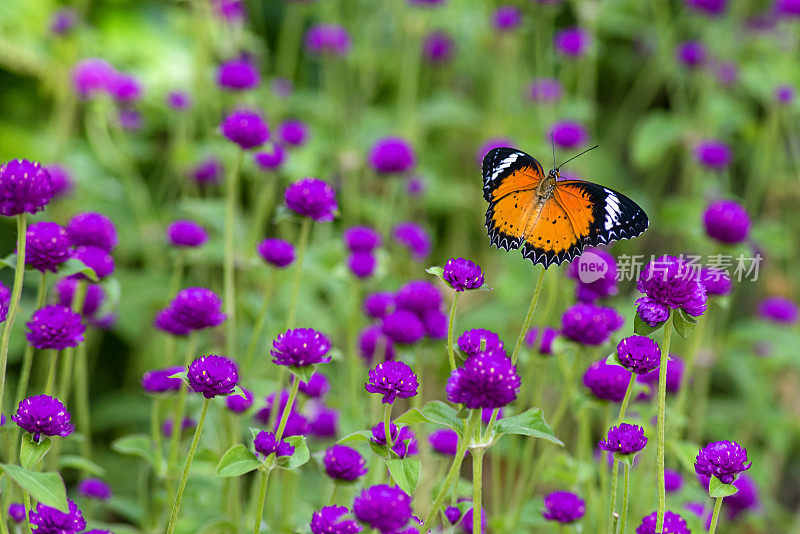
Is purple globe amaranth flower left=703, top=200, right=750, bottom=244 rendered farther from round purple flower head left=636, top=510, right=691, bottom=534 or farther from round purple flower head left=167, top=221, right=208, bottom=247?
round purple flower head left=167, top=221, right=208, bottom=247

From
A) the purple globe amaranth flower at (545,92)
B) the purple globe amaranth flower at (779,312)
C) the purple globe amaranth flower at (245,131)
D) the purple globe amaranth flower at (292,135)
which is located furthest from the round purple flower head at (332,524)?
the purple globe amaranth flower at (545,92)

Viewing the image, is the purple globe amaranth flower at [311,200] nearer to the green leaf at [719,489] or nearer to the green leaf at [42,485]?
the green leaf at [42,485]

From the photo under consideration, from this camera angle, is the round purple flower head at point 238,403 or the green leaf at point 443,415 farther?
the round purple flower head at point 238,403

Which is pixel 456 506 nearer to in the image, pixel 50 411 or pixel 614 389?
pixel 614 389

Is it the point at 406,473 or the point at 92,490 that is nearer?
the point at 406,473

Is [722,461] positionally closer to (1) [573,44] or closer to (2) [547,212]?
(2) [547,212]

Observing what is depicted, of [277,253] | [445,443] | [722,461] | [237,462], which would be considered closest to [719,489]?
[722,461]

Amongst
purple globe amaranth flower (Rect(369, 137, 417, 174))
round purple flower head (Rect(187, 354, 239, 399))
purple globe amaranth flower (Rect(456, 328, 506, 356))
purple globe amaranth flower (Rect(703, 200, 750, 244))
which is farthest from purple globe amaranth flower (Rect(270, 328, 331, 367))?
purple globe amaranth flower (Rect(369, 137, 417, 174))

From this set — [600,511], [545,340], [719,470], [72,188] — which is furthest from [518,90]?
[719,470]
